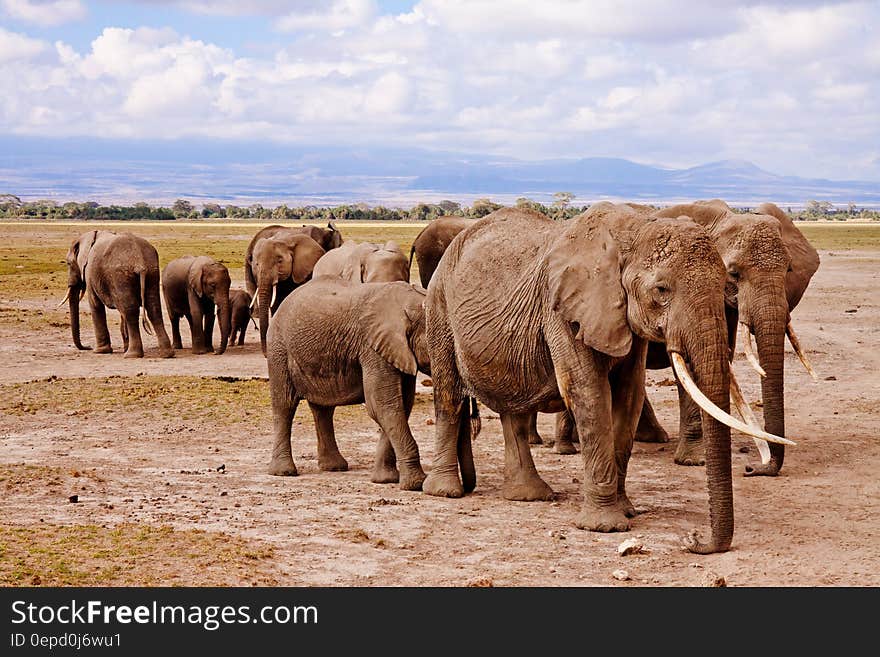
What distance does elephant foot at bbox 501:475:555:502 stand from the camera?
1056cm

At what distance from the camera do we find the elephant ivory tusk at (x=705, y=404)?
7.93m

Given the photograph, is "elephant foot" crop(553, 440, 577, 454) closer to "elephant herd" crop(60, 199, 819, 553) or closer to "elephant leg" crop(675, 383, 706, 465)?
"elephant herd" crop(60, 199, 819, 553)

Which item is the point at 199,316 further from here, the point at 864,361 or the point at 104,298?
the point at 864,361

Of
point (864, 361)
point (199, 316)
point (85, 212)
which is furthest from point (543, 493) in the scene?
point (85, 212)

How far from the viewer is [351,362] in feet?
36.8

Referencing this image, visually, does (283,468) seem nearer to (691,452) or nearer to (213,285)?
(691,452)

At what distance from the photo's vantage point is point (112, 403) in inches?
616

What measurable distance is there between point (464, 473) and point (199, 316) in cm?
1243

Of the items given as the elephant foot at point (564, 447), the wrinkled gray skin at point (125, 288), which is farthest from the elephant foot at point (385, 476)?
the wrinkled gray skin at point (125, 288)

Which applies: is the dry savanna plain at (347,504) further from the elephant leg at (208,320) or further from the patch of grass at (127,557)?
the elephant leg at (208,320)

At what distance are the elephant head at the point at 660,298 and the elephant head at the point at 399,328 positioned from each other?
1.96 metres

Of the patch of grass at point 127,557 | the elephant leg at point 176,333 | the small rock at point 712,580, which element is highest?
the patch of grass at point 127,557

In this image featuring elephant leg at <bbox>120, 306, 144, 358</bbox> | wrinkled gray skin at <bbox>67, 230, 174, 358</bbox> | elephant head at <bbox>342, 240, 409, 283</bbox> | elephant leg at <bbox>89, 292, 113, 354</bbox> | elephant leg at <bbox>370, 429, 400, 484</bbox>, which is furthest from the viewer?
elephant leg at <bbox>89, 292, 113, 354</bbox>

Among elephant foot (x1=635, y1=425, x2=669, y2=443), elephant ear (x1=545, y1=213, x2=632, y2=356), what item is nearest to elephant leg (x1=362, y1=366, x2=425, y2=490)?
elephant ear (x1=545, y1=213, x2=632, y2=356)
